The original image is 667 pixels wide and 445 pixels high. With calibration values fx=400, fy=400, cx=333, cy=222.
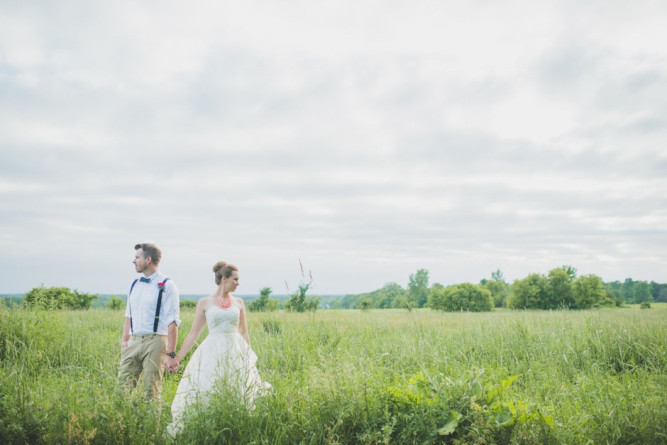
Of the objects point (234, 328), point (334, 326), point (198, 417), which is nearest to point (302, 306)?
point (334, 326)

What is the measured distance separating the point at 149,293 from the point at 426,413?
395 centimetres

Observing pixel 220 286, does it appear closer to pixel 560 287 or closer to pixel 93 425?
pixel 93 425

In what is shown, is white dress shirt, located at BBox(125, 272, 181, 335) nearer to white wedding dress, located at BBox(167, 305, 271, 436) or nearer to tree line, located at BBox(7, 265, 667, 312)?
white wedding dress, located at BBox(167, 305, 271, 436)

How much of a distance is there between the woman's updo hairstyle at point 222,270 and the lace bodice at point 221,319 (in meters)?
0.44

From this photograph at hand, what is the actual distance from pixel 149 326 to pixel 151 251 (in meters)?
1.05

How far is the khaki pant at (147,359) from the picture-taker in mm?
5375

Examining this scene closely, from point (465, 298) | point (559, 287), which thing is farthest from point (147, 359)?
point (465, 298)

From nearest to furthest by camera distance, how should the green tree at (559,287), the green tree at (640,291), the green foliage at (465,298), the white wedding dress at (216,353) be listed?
1. the white wedding dress at (216,353)
2. the green tree at (559,287)
3. the green foliage at (465,298)
4. the green tree at (640,291)

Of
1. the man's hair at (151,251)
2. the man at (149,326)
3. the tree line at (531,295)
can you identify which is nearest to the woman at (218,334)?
the man at (149,326)

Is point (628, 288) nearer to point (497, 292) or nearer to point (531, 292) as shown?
point (497, 292)

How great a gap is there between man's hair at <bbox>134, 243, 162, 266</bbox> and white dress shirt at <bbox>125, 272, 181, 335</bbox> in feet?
0.66

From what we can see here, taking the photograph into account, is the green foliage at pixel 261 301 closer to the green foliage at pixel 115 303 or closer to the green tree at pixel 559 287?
the green foliage at pixel 115 303

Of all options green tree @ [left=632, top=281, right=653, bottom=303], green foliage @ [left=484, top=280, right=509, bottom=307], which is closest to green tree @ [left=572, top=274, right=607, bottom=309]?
green tree @ [left=632, top=281, right=653, bottom=303]

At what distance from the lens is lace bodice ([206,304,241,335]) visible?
5.73m
